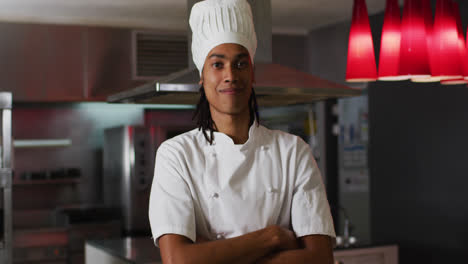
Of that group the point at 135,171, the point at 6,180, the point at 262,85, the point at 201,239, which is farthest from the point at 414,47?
the point at 135,171

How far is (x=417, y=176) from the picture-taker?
4.70 m

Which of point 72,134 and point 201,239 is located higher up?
point 72,134

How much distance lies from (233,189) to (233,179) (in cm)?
3

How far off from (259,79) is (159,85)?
468 mm

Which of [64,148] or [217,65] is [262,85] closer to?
[217,65]

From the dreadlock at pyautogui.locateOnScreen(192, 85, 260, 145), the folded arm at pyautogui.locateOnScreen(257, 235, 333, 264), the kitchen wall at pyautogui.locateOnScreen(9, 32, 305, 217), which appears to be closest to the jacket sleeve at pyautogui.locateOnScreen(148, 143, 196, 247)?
the dreadlock at pyautogui.locateOnScreen(192, 85, 260, 145)

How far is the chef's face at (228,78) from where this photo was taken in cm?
151

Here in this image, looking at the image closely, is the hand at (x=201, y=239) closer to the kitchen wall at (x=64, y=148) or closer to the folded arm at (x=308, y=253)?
the folded arm at (x=308, y=253)

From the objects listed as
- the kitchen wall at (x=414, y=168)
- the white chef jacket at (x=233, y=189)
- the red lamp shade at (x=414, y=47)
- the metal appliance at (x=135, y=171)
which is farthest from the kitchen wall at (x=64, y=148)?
the white chef jacket at (x=233, y=189)

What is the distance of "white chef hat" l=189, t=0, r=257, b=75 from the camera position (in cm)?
155

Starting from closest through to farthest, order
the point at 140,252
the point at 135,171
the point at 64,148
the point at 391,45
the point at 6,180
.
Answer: the point at 391,45, the point at 140,252, the point at 6,180, the point at 135,171, the point at 64,148

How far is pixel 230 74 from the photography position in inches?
59.3

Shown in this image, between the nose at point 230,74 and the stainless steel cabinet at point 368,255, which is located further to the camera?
the stainless steel cabinet at point 368,255

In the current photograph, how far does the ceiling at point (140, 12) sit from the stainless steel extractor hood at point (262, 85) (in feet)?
5.04
